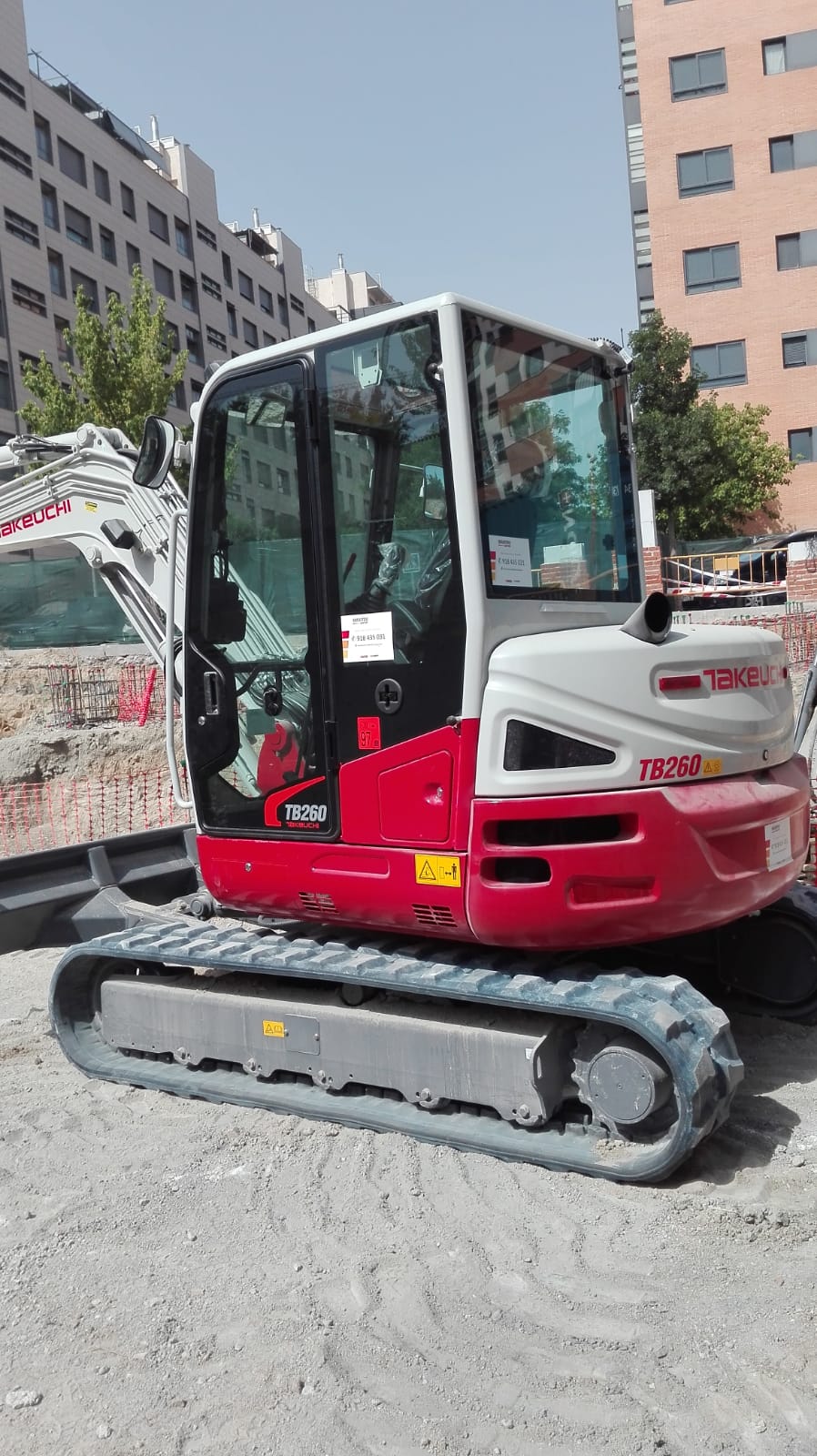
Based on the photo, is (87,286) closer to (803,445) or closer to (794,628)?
(803,445)

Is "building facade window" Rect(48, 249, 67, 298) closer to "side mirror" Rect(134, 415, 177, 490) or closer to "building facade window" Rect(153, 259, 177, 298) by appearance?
"building facade window" Rect(153, 259, 177, 298)

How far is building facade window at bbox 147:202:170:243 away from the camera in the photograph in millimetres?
49119

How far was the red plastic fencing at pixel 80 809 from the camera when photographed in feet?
46.0

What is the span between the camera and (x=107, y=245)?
148 ft

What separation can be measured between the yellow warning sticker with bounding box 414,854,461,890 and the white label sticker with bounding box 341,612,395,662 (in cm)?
72

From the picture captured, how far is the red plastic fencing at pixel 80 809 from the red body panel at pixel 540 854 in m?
9.64

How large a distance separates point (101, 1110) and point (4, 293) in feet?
125

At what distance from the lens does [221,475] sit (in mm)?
4785

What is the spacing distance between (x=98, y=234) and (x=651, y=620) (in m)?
45.9

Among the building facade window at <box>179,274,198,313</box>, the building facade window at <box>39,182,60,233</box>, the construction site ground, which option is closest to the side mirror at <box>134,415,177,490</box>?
the construction site ground

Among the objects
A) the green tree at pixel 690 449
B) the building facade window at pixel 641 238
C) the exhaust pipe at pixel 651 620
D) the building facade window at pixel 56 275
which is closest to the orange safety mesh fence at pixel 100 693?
the exhaust pipe at pixel 651 620

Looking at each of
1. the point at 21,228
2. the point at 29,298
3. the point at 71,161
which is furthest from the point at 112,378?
the point at 71,161

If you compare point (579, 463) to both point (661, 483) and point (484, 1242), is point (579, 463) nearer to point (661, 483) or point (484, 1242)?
point (484, 1242)

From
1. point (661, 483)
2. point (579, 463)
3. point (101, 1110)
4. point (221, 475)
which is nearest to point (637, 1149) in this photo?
point (101, 1110)
